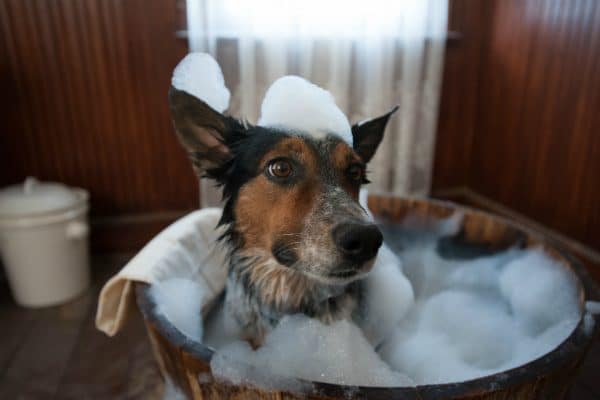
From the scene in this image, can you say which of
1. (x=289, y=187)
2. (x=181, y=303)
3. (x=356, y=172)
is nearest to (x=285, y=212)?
(x=289, y=187)

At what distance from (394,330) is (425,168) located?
4.77 feet

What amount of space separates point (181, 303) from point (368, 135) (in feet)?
2.04

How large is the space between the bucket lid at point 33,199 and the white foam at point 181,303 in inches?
36.7

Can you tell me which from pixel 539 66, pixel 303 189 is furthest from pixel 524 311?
pixel 539 66

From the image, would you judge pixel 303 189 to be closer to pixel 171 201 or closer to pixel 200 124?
pixel 200 124

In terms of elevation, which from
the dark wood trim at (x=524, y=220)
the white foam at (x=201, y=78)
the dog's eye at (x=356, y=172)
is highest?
the white foam at (x=201, y=78)

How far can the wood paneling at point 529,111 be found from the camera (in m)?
2.03

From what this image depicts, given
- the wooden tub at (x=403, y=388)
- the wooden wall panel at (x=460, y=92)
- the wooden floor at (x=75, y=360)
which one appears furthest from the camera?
the wooden wall panel at (x=460, y=92)

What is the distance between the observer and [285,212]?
3.01ft

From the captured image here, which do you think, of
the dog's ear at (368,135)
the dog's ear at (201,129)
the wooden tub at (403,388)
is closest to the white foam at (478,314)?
the wooden tub at (403,388)

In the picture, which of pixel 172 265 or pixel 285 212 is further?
pixel 172 265

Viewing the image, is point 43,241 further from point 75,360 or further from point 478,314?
point 478,314

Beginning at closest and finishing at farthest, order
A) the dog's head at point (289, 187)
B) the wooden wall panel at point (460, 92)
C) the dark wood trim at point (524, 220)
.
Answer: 1. the dog's head at point (289, 187)
2. the dark wood trim at point (524, 220)
3. the wooden wall panel at point (460, 92)

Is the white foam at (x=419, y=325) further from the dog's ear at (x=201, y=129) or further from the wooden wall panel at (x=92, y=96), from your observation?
the wooden wall panel at (x=92, y=96)
